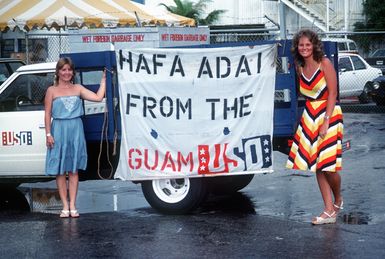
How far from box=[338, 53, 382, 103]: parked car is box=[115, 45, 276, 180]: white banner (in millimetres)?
15960

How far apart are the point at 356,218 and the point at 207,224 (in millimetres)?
1487

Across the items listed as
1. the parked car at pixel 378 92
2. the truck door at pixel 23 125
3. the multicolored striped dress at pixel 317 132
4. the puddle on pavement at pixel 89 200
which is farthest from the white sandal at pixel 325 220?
the parked car at pixel 378 92

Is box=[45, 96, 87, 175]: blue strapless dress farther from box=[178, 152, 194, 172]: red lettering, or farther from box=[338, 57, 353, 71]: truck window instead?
box=[338, 57, 353, 71]: truck window

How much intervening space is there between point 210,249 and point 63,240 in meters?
1.44

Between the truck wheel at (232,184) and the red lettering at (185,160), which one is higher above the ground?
the red lettering at (185,160)

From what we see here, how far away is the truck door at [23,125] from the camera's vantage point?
9820 millimetres

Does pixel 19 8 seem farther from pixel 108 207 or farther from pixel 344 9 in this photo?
pixel 344 9

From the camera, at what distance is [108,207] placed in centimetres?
1012

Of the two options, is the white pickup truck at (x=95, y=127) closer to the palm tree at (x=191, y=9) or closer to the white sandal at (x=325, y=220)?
the white sandal at (x=325, y=220)

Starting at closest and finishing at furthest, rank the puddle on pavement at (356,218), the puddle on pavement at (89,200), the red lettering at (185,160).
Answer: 1. the puddle on pavement at (356,218)
2. the red lettering at (185,160)
3. the puddle on pavement at (89,200)

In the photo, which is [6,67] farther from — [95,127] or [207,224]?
[207,224]

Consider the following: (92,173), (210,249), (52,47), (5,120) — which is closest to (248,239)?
(210,249)

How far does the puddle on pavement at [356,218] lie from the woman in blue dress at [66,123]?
107 inches

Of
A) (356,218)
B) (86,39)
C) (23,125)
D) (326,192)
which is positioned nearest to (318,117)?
(326,192)
